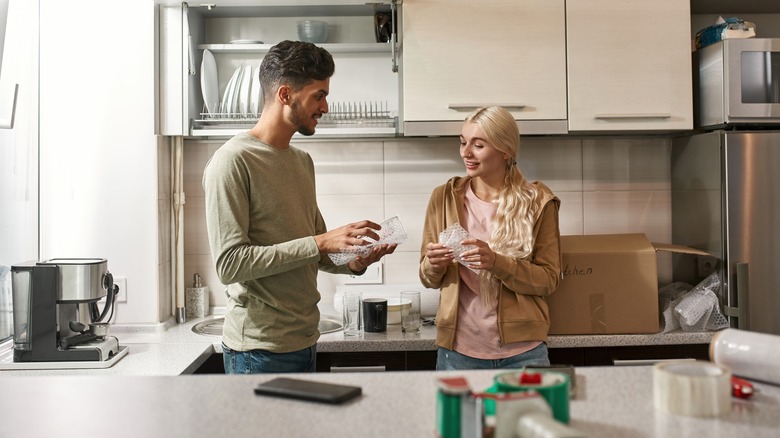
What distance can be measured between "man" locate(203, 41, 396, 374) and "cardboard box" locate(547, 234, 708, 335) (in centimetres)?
80

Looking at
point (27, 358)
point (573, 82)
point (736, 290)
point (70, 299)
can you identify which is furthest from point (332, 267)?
point (736, 290)

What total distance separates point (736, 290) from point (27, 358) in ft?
7.61

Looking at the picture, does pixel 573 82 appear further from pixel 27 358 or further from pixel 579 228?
pixel 27 358

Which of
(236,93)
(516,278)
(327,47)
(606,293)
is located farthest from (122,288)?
(606,293)

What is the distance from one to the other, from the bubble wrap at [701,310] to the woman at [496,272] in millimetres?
575

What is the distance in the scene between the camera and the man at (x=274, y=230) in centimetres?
185

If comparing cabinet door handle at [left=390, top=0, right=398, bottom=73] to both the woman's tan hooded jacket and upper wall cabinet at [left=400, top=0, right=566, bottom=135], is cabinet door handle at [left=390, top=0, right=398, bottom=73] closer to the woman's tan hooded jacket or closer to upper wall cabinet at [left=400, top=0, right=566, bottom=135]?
upper wall cabinet at [left=400, top=0, right=566, bottom=135]

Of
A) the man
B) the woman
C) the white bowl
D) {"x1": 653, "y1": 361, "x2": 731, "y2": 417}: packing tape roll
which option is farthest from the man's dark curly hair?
{"x1": 653, "y1": 361, "x2": 731, "y2": 417}: packing tape roll

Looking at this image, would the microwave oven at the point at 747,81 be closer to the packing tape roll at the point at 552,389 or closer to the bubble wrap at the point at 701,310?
the bubble wrap at the point at 701,310

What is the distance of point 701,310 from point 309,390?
5.97 ft

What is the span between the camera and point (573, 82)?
2699mm

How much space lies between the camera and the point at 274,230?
197 cm

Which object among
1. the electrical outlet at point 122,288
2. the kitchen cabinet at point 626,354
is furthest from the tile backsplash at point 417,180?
the kitchen cabinet at point 626,354

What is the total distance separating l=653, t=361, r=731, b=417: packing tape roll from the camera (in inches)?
43.6
